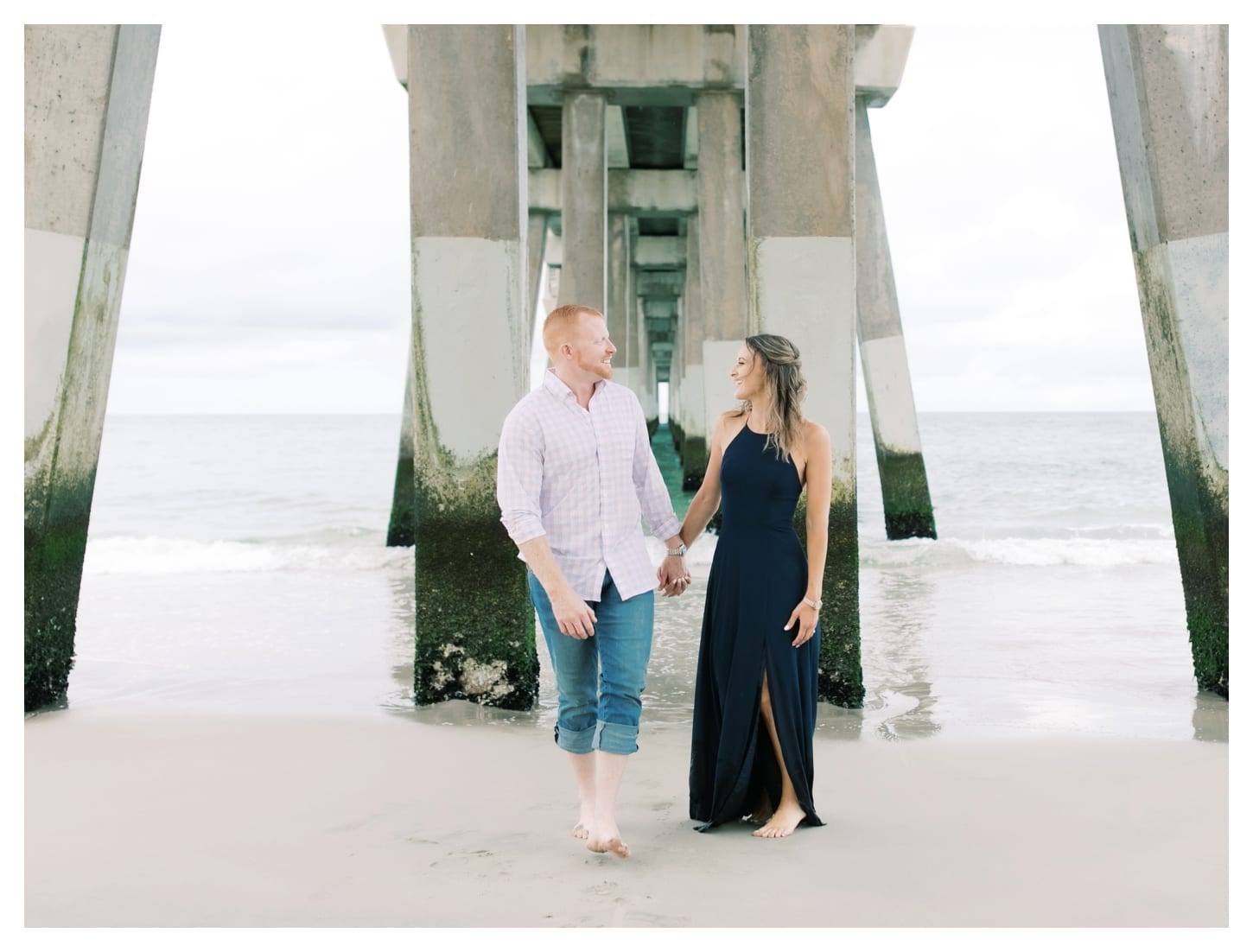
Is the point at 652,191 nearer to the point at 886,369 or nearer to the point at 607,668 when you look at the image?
the point at 886,369

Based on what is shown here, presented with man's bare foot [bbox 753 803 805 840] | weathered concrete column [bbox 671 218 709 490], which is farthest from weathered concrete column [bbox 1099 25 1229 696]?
weathered concrete column [bbox 671 218 709 490]

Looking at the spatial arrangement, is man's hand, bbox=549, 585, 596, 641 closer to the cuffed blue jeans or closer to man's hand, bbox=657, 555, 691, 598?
the cuffed blue jeans

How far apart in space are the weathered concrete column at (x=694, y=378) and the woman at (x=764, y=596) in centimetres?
1249

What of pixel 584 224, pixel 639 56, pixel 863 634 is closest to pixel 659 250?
pixel 584 224

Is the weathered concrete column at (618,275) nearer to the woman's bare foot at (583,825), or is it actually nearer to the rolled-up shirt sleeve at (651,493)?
the rolled-up shirt sleeve at (651,493)

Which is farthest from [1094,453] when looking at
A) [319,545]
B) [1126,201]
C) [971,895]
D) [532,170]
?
[971,895]

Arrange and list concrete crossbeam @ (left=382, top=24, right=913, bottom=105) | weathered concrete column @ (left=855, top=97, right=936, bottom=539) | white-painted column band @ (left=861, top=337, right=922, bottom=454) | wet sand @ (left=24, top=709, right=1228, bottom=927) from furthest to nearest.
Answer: white-painted column band @ (left=861, top=337, right=922, bottom=454) → weathered concrete column @ (left=855, top=97, right=936, bottom=539) → concrete crossbeam @ (left=382, top=24, right=913, bottom=105) → wet sand @ (left=24, top=709, right=1228, bottom=927)

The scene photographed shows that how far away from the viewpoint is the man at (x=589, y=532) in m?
3.00

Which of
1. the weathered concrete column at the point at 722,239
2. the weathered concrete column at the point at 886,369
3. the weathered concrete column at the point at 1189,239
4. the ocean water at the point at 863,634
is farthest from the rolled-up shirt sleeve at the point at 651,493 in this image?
the weathered concrete column at the point at 722,239

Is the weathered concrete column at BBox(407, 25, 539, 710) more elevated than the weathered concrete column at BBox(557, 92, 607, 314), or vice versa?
the weathered concrete column at BBox(557, 92, 607, 314)

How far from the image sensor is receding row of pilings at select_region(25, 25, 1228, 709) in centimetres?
457

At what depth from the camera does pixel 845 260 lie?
472cm

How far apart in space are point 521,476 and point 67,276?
105 inches

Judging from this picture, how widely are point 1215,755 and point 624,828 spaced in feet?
7.21
